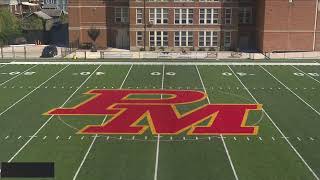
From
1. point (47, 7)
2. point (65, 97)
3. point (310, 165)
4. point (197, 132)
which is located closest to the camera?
point (310, 165)

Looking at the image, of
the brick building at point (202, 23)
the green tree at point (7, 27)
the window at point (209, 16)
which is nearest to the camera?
the brick building at point (202, 23)

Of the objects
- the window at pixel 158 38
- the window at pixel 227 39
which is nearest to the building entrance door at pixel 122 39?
the window at pixel 158 38

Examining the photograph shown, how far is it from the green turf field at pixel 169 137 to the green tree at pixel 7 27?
25.7m

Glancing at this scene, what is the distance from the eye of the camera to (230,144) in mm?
22203

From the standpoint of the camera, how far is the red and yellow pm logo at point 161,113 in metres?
24.3

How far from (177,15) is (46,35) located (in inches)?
845

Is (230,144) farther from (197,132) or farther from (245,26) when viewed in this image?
(245,26)

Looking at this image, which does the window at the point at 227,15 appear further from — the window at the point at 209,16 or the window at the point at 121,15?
the window at the point at 121,15

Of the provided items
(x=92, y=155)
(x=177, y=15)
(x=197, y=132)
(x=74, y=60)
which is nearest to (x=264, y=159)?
(x=197, y=132)

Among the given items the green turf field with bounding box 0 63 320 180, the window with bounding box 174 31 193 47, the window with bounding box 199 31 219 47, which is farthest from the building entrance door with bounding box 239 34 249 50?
the green turf field with bounding box 0 63 320 180

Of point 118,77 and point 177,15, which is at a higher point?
→ point 177,15

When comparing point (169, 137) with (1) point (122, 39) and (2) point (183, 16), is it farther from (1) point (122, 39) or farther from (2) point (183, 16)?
(1) point (122, 39)
